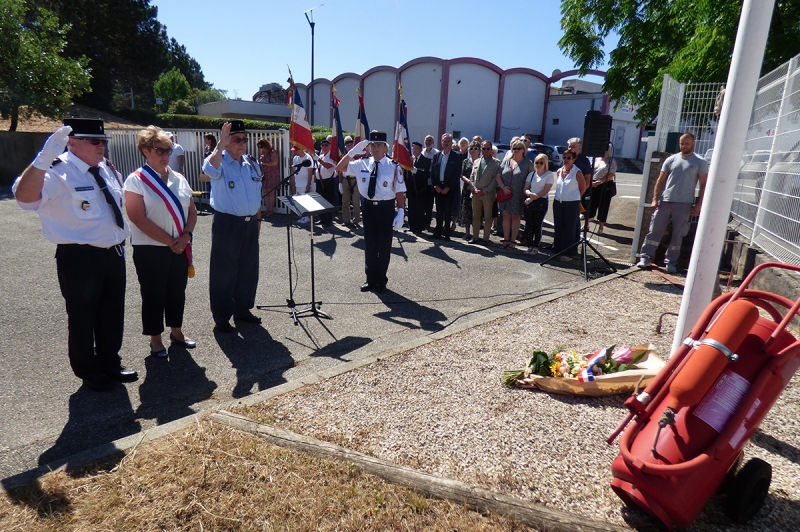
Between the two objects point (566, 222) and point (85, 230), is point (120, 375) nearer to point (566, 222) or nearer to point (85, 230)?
point (85, 230)

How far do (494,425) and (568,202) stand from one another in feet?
19.4

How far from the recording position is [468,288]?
7.35 metres

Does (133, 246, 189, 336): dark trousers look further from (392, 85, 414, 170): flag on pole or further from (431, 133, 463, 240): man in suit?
(431, 133, 463, 240): man in suit

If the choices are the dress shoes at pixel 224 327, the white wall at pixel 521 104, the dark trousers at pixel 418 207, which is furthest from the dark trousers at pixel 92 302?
the white wall at pixel 521 104

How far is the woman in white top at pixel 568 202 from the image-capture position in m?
8.50

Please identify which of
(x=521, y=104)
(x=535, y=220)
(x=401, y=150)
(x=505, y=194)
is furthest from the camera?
(x=521, y=104)

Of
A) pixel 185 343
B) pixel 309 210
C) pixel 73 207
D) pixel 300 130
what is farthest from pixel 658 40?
pixel 73 207

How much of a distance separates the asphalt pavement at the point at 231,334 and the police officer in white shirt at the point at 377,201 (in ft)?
1.17

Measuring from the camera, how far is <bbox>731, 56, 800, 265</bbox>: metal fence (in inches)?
232

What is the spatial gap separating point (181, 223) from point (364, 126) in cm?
703

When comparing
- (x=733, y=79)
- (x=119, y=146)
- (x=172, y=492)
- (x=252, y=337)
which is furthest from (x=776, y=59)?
(x=119, y=146)

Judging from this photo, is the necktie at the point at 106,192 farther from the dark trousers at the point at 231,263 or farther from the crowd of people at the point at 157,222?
the dark trousers at the point at 231,263

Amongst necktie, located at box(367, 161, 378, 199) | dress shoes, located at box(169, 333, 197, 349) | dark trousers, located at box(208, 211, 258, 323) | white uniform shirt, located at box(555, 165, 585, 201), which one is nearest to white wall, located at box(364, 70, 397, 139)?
white uniform shirt, located at box(555, 165, 585, 201)

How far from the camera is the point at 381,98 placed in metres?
38.7
